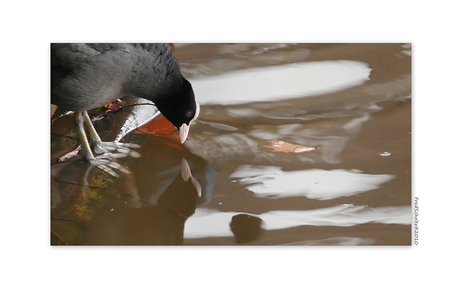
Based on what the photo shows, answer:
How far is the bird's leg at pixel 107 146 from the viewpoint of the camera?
2.75 metres

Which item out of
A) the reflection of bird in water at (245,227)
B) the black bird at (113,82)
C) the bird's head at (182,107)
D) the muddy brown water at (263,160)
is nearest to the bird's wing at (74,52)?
the black bird at (113,82)

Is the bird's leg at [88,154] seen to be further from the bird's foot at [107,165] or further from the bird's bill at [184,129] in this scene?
the bird's bill at [184,129]

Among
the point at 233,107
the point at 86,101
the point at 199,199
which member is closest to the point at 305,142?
the point at 233,107

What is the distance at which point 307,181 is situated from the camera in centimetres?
268

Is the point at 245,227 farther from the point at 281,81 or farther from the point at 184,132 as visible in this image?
the point at 281,81

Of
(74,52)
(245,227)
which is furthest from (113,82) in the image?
(245,227)

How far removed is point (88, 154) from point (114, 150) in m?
0.14

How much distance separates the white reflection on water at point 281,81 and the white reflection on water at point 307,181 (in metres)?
0.44

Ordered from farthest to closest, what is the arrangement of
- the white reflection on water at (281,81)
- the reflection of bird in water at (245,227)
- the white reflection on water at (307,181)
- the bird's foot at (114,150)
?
the white reflection on water at (281,81) → the bird's foot at (114,150) → the white reflection on water at (307,181) → the reflection of bird in water at (245,227)

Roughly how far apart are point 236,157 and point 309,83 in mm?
577

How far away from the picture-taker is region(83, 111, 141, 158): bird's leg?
9.04 ft

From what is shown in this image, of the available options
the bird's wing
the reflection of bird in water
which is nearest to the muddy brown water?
the reflection of bird in water

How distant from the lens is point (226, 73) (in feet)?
9.53

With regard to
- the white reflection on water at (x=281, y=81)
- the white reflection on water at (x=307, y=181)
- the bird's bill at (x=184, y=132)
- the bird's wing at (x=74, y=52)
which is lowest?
the white reflection on water at (x=307, y=181)
